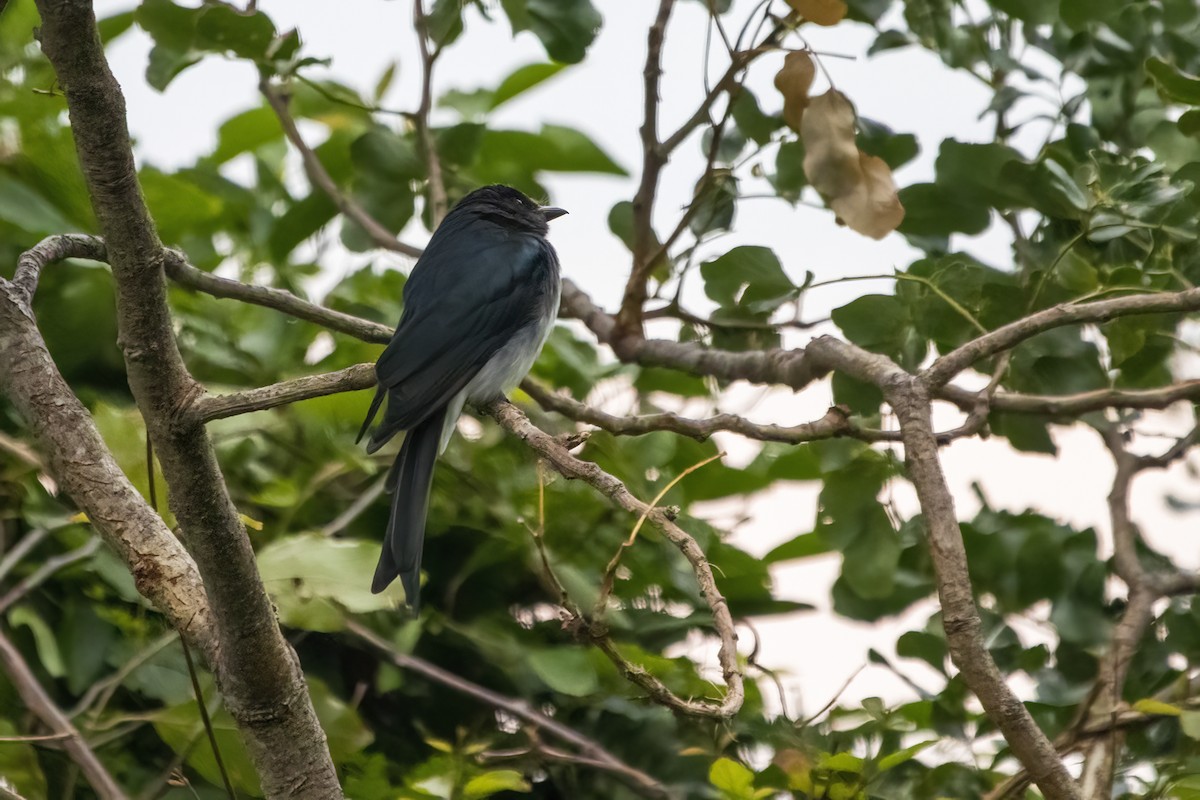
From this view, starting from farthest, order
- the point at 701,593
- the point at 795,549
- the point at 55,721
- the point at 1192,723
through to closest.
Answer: the point at 795,549, the point at 55,721, the point at 1192,723, the point at 701,593

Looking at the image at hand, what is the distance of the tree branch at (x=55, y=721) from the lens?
1868 millimetres

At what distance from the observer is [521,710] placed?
85.2 inches

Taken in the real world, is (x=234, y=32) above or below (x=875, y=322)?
above

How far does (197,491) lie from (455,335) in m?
1.28

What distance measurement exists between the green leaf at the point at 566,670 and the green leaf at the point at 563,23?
1.31 meters

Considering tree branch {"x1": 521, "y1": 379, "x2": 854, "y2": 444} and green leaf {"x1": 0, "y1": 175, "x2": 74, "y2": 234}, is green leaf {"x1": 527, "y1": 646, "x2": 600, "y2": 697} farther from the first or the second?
green leaf {"x1": 0, "y1": 175, "x2": 74, "y2": 234}

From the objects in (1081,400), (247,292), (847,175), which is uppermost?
(847,175)

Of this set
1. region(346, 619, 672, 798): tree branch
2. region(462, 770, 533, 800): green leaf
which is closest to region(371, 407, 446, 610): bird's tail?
region(346, 619, 672, 798): tree branch

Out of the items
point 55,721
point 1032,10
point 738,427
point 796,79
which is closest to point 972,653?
point 738,427

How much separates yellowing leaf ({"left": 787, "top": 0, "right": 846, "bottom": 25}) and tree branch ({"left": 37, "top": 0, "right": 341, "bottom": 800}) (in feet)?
4.06

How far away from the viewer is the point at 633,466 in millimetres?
2584

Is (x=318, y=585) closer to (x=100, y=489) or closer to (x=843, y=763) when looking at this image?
(x=100, y=489)

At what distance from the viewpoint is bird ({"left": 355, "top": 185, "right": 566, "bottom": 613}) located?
7.24 feet

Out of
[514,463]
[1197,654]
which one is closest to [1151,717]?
[1197,654]
